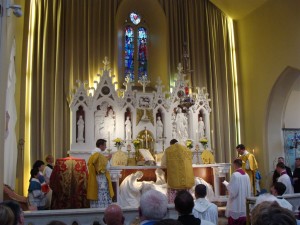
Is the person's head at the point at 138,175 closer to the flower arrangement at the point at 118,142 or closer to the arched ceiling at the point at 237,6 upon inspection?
the flower arrangement at the point at 118,142

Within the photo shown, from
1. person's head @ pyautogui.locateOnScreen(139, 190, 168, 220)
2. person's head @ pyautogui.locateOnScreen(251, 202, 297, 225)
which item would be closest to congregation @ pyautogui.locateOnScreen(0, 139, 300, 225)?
person's head @ pyautogui.locateOnScreen(139, 190, 168, 220)

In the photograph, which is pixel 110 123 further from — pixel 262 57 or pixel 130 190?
pixel 262 57

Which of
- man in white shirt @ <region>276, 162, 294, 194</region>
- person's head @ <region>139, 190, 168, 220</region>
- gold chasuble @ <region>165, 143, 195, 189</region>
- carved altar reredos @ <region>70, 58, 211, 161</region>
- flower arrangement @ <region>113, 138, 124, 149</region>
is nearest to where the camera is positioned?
person's head @ <region>139, 190, 168, 220</region>

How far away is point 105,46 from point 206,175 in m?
5.03

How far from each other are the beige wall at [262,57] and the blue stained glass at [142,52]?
3.31m

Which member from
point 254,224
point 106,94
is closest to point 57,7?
point 106,94

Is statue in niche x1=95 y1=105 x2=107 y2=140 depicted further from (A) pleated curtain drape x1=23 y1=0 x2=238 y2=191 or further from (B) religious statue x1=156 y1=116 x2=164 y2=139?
(B) religious statue x1=156 y1=116 x2=164 y2=139

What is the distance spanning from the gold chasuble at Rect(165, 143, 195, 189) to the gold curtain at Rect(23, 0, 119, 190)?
3.81 m

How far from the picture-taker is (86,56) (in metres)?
12.0

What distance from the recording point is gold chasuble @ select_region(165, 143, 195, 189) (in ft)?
27.3

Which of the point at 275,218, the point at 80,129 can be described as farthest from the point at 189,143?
the point at 275,218

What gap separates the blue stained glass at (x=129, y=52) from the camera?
1307cm

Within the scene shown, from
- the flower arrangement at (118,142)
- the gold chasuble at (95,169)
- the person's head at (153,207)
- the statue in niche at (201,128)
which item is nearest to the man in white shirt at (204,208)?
the person's head at (153,207)

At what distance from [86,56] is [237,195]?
6691mm
